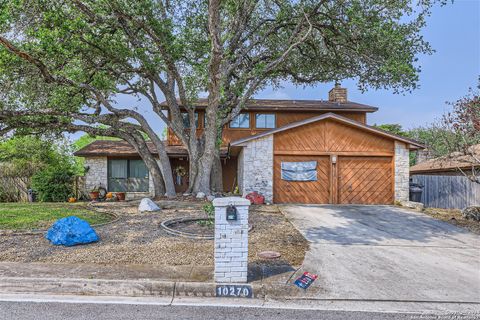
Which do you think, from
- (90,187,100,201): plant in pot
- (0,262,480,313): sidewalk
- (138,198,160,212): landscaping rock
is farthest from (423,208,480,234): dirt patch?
(90,187,100,201): plant in pot

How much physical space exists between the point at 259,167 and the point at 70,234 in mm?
8090

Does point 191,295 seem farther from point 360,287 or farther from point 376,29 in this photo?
point 376,29

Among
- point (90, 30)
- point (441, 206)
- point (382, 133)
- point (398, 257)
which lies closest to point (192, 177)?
point (90, 30)

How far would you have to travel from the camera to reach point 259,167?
13203 millimetres

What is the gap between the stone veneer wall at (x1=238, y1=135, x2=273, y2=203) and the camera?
1311 centimetres

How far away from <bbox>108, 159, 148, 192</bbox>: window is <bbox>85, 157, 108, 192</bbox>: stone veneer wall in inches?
11.4

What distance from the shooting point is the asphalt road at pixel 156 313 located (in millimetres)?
3754

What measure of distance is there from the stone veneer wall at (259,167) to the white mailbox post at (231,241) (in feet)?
27.2

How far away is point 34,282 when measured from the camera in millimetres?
4594

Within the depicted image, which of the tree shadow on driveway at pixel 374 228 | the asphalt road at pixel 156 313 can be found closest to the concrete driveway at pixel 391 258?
the tree shadow on driveway at pixel 374 228

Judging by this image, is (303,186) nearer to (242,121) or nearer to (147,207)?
(242,121)

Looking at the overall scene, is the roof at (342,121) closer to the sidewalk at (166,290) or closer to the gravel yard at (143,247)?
the gravel yard at (143,247)

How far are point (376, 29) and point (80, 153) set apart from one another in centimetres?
1542

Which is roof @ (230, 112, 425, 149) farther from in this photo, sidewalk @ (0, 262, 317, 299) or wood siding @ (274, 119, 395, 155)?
sidewalk @ (0, 262, 317, 299)
